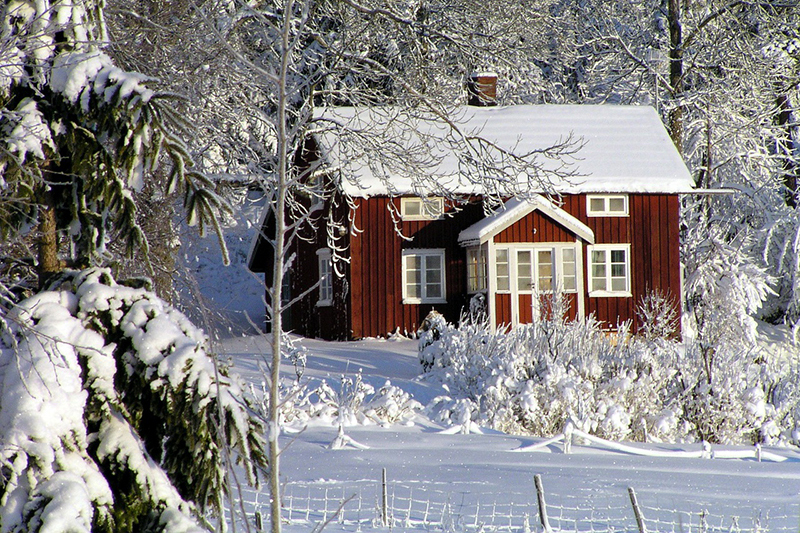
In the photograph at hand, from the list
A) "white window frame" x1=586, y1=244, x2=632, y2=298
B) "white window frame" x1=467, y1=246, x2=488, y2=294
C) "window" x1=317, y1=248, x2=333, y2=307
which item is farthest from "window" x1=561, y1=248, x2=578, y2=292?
"window" x1=317, y1=248, x2=333, y2=307

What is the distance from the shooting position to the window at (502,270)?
20.6 m

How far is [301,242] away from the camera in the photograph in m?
24.0

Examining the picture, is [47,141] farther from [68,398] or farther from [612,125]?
[612,125]

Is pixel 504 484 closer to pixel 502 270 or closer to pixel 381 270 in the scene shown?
pixel 502 270

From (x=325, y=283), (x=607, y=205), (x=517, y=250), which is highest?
(x=607, y=205)

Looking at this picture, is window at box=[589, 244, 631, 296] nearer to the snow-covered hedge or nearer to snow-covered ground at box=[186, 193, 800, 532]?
the snow-covered hedge

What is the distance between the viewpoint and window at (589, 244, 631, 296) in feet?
69.6

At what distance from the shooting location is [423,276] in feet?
70.0

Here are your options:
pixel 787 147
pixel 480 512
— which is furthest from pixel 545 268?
pixel 480 512

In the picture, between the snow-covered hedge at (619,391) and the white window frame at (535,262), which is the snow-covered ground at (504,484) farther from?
the white window frame at (535,262)

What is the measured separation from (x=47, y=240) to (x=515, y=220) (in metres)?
17.4

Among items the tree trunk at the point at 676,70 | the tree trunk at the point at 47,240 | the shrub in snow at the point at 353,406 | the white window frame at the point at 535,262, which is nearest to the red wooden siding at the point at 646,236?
the white window frame at the point at 535,262

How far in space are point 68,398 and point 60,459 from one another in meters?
0.19

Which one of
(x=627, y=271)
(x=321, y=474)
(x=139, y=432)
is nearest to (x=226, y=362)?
(x=139, y=432)
